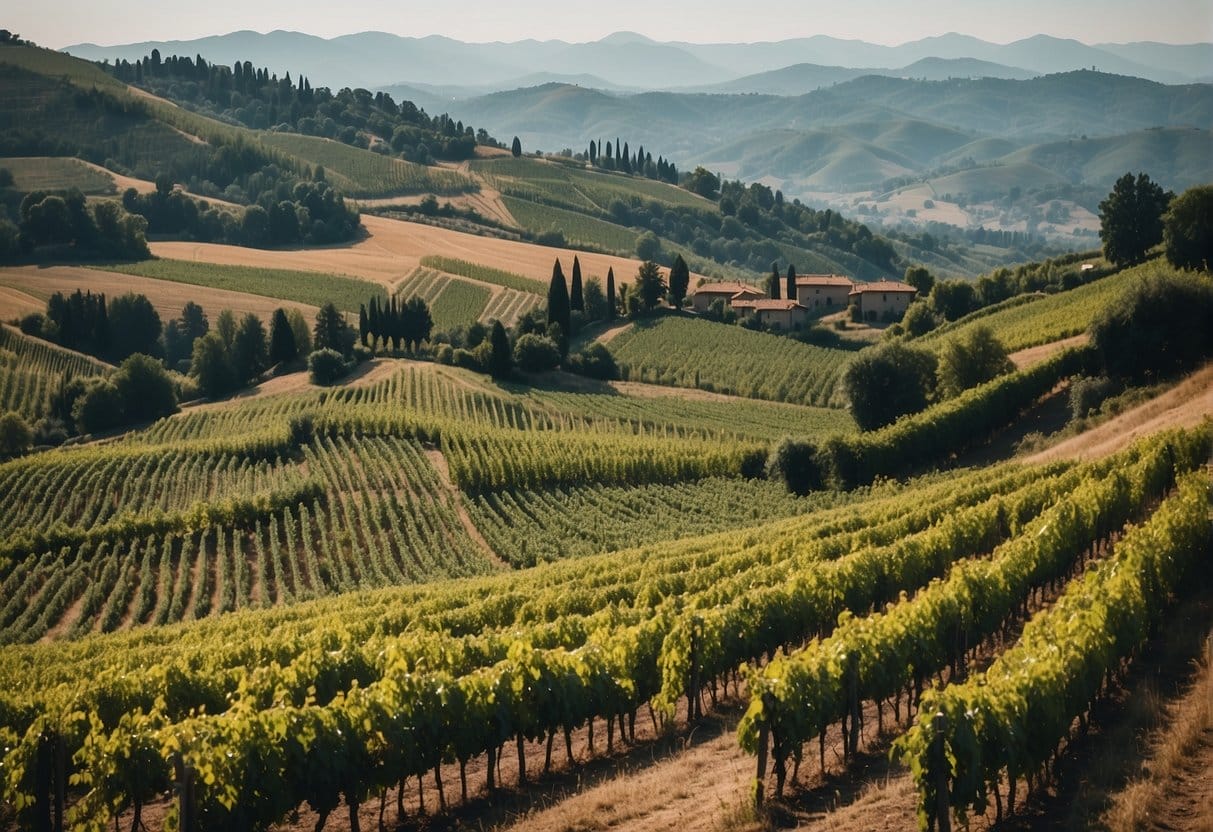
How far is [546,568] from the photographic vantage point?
39.5 metres

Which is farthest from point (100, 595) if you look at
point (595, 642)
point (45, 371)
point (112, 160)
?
point (112, 160)

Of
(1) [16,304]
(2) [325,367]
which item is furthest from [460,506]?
(1) [16,304]

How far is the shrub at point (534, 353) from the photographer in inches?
3452

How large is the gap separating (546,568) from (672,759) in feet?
66.3

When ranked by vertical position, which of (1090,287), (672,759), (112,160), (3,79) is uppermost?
(3,79)

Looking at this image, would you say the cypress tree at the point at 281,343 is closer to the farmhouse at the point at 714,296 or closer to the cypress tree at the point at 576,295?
the cypress tree at the point at 576,295

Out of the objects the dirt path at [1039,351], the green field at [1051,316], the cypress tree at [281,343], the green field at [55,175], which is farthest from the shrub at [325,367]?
the green field at [55,175]

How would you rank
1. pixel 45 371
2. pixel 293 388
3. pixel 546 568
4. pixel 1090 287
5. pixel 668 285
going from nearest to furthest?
pixel 546 568
pixel 1090 287
pixel 293 388
pixel 45 371
pixel 668 285

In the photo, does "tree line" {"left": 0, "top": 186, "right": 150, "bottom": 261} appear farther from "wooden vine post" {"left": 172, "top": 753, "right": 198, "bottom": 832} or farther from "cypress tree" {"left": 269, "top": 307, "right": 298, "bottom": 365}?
"wooden vine post" {"left": 172, "top": 753, "right": 198, "bottom": 832}

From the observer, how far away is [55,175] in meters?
169

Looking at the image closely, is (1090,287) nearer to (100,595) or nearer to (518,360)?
(518,360)

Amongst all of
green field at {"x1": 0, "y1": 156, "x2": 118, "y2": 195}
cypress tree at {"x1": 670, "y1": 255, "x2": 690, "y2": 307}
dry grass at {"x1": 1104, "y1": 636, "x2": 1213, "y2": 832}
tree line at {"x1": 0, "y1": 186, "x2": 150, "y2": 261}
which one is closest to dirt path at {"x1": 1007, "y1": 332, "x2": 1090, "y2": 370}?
cypress tree at {"x1": 670, "y1": 255, "x2": 690, "y2": 307}

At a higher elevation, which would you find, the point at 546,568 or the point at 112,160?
the point at 112,160

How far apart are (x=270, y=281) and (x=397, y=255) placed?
22.3 m
